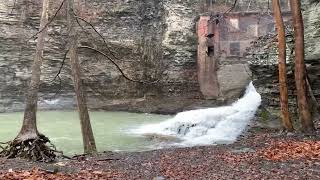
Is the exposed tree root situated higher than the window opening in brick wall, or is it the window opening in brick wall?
the window opening in brick wall

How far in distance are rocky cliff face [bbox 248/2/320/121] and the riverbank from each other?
4378mm

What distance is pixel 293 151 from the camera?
390 inches

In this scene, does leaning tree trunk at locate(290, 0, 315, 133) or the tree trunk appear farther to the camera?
the tree trunk

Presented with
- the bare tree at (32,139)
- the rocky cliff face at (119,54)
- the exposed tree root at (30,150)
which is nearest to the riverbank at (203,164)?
the exposed tree root at (30,150)

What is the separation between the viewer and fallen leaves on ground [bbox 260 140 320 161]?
936cm

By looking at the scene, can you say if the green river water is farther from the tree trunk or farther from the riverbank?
the riverbank

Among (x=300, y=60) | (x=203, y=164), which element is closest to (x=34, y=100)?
(x=203, y=164)

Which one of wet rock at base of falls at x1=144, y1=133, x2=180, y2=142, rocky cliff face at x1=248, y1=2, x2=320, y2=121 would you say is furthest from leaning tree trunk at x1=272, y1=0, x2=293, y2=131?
wet rock at base of falls at x1=144, y1=133, x2=180, y2=142

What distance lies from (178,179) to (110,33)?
2468 cm

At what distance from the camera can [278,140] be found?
1216 centimetres

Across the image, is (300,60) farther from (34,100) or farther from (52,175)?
(34,100)

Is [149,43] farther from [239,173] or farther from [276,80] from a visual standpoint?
[239,173]

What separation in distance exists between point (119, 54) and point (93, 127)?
9.97m

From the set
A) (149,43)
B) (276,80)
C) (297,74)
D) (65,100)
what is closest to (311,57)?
(276,80)
